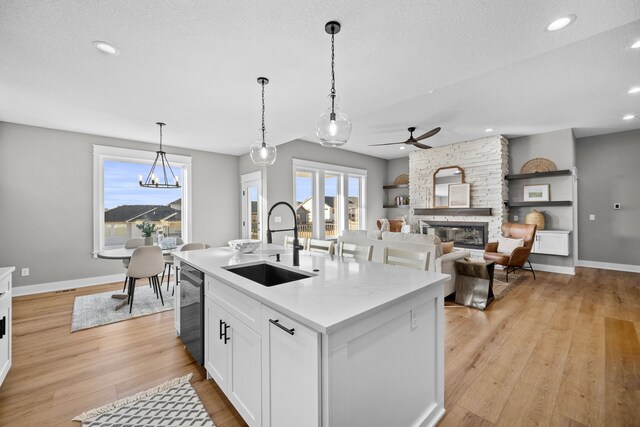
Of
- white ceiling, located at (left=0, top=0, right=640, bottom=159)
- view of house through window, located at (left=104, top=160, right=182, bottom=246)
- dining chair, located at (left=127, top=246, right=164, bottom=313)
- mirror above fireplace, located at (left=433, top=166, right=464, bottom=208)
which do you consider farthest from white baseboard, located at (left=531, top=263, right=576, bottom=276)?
view of house through window, located at (left=104, top=160, right=182, bottom=246)

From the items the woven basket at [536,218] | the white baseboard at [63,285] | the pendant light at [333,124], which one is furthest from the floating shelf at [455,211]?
the white baseboard at [63,285]

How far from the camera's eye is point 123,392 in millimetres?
1979

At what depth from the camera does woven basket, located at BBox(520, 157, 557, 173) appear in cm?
567

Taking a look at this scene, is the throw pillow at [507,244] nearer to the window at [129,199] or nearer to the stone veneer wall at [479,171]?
the stone veneer wall at [479,171]

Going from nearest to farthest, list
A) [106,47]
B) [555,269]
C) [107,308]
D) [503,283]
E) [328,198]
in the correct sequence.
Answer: [106,47], [107,308], [503,283], [555,269], [328,198]

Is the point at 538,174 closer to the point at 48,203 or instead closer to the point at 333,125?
the point at 333,125

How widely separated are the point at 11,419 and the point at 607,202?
9113 millimetres

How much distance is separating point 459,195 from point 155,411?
21.7 ft

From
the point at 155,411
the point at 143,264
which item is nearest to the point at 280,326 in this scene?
the point at 155,411

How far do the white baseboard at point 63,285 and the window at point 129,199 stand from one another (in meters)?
0.53

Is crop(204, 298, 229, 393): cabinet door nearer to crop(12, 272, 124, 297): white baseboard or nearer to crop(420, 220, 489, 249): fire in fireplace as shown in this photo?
crop(12, 272, 124, 297): white baseboard

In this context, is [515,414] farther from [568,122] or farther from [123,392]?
[568,122]

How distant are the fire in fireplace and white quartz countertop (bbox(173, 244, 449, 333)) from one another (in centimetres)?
509

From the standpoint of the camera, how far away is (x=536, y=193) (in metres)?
5.88
